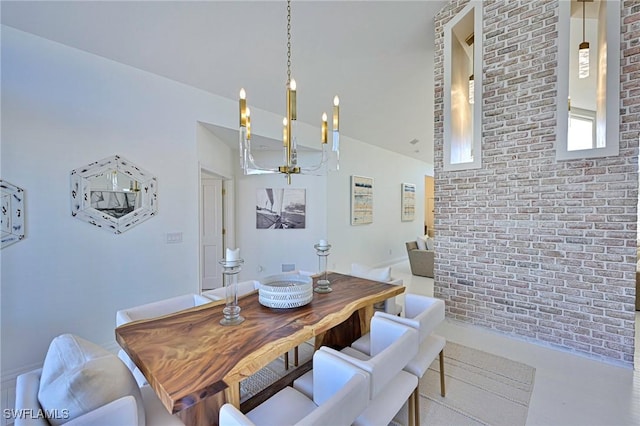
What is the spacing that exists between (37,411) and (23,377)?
304 mm

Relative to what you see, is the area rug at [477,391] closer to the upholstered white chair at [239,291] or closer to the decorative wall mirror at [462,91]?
the upholstered white chair at [239,291]

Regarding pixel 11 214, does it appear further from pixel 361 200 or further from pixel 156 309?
pixel 361 200

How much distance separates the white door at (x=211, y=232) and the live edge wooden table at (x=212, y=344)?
3.03 metres

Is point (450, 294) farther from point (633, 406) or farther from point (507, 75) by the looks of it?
point (507, 75)

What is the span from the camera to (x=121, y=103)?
9.38 feet

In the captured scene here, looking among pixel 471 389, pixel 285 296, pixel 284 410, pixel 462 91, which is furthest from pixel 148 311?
pixel 462 91

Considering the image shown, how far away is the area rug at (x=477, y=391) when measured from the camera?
1896 millimetres

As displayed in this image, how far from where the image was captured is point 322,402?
1352 millimetres

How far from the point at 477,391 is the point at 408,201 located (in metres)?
6.06

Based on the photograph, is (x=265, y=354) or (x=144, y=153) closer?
(x=265, y=354)

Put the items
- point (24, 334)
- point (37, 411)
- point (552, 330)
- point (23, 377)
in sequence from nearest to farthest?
point (37, 411)
point (23, 377)
point (24, 334)
point (552, 330)

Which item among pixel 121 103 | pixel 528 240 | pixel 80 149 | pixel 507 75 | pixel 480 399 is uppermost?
pixel 507 75

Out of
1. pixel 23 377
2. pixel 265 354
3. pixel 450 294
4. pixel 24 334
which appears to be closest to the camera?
pixel 23 377

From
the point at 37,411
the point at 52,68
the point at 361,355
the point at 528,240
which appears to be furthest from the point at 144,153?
the point at 528,240
